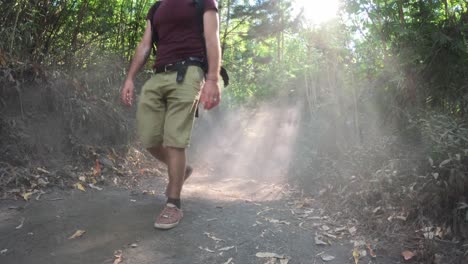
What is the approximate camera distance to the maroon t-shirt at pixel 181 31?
307cm

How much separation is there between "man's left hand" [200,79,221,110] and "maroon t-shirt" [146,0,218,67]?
1.00 ft

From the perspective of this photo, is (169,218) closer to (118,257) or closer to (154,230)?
(154,230)

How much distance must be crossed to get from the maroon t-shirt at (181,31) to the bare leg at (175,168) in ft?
2.16

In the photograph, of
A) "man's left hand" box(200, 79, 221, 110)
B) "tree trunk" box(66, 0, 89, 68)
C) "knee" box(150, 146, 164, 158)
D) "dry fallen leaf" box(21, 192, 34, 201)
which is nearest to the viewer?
"man's left hand" box(200, 79, 221, 110)

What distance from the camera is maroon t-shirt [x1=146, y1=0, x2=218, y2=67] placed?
307cm

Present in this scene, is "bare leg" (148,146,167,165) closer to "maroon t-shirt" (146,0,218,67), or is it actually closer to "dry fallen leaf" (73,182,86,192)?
"maroon t-shirt" (146,0,218,67)

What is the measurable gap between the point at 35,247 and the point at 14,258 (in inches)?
6.0

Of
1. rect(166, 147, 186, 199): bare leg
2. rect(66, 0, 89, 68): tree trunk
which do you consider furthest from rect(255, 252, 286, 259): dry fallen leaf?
rect(66, 0, 89, 68): tree trunk

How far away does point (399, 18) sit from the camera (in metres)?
4.04

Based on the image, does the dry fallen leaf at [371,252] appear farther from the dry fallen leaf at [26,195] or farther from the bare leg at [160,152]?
the dry fallen leaf at [26,195]

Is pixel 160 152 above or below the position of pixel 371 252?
above

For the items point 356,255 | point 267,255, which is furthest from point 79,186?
point 356,255

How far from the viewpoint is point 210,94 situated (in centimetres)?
289

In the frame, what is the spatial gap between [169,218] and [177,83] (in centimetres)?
97
